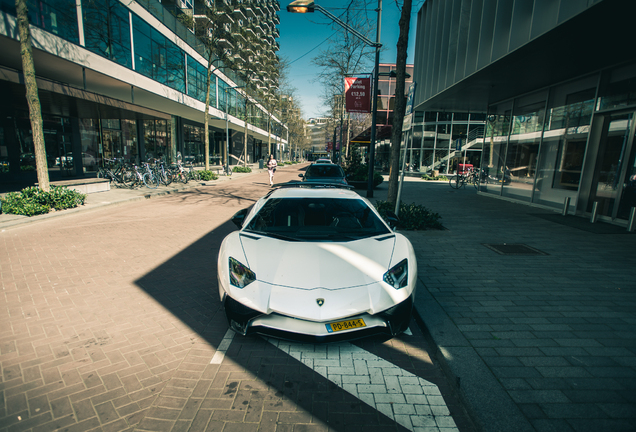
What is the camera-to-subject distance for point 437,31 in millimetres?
12750

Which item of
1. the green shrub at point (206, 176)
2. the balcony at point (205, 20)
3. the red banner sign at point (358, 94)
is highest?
the balcony at point (205, 20)

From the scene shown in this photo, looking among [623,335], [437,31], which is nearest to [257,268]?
[623,335]

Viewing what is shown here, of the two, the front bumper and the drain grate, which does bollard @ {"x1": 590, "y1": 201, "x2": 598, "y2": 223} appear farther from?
the front bumper

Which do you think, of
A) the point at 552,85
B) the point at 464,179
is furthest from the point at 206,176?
the point at 552,85

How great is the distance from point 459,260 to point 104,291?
5487mm

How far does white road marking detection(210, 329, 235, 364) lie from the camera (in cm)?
274

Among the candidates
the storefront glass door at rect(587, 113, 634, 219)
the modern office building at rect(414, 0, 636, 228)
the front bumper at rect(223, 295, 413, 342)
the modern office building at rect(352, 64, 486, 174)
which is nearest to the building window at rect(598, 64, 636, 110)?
the modern office building at rect(414, 0, 636, 228)

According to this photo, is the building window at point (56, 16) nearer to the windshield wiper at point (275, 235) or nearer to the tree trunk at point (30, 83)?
the tree trunk at point (30, 83)

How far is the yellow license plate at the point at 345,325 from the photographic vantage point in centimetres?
255

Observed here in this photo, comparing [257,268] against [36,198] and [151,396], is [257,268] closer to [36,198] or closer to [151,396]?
[151,396]

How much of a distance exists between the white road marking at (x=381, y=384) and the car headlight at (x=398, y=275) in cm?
70

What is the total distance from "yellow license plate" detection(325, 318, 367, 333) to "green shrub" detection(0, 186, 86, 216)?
32.5 ft

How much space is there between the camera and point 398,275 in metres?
2.94

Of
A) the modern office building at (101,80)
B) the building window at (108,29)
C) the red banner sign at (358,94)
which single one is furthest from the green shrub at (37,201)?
the red banner sign at (358,94)
